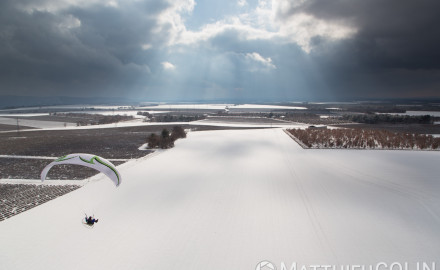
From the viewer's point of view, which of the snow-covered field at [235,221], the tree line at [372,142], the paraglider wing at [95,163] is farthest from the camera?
the tree line at [372,142]

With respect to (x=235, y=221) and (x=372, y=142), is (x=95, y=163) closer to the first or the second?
(x=235, y=221)

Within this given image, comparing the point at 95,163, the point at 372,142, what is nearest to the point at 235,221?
the point at 95,163

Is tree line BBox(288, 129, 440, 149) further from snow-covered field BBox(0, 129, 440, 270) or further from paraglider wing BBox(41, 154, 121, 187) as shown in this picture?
paraglider wing BBox(41, 154, 121, 187)

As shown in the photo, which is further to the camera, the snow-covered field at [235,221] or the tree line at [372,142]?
the tree line at [372,142]

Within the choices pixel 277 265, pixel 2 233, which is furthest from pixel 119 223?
pixel 277 265

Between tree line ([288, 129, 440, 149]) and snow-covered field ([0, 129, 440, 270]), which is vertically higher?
tree line ([288, 129, 440, 149])

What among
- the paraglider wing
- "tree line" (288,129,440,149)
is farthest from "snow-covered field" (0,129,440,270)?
"tree line" (288,129,440,149)

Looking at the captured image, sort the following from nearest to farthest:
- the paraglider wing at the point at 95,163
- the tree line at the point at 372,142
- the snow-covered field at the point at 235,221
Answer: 1. the snow-covered field at the point at 235,221
2. the paraglider wing at the point at 95,163
3. the tree line at the point at 372,142

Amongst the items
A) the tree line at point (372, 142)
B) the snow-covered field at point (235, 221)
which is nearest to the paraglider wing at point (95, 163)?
the snow-covered field at point (235, 221)

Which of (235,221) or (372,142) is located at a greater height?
(372,142)

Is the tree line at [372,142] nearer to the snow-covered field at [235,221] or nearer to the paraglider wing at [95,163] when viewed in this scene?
the snow-covered field at [235,221]
